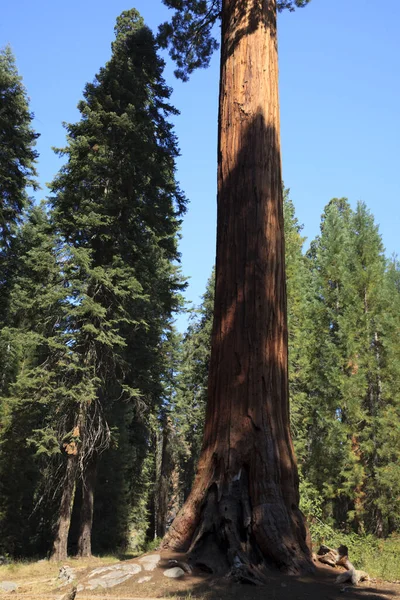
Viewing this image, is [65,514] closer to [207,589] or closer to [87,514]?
[87,514]

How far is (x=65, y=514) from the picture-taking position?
37.7ft

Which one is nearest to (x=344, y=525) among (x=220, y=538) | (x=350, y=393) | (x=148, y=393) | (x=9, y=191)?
(x=350, y=393)

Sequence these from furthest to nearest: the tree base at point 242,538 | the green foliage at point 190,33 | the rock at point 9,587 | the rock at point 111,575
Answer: the green foliage at point 190,33
the rock at point 9,587
the tree base at point 242,538
the rock at point 111,575

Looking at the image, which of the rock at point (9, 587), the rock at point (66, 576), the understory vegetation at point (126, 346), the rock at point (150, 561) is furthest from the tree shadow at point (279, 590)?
the understory vegetation at point (126, 346)

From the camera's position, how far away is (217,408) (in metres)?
4.58

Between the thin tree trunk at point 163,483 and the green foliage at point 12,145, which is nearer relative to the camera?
the green foliage at point 12,145

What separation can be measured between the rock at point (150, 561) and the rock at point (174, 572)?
0.19m

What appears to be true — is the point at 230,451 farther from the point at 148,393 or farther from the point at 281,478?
the point at 148,393

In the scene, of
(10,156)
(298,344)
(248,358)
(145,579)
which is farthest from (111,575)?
(298,344)

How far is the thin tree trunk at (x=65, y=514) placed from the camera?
1124 cm

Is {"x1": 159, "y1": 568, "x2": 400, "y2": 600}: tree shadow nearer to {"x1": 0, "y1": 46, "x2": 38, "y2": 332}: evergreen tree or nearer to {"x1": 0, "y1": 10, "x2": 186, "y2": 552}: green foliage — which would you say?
{"x1": 0, "y1": 10, "x2": 186, "y2": 552}: green foliage

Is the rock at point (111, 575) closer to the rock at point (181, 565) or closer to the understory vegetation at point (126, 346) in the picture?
the rock at point (181, 565)

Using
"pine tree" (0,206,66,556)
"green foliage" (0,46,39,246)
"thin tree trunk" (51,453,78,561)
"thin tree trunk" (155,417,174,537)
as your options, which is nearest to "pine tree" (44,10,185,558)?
"thin tree trunk" (51,453,78,561)

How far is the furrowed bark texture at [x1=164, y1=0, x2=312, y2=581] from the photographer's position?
13.4ft
